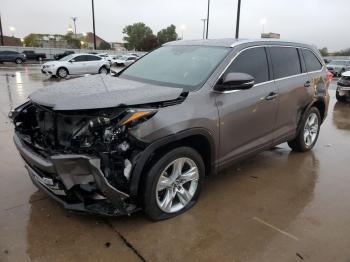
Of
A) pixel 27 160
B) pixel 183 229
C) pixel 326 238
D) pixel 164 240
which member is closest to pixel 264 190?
pixel 326 238

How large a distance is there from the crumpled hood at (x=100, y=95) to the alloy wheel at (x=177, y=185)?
2.28 ft

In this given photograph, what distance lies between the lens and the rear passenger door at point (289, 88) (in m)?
4.42

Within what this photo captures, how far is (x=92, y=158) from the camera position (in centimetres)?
266

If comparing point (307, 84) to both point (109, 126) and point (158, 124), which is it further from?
point (109, 126)

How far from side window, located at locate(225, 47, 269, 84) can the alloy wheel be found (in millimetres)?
1212

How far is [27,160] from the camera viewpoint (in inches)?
123

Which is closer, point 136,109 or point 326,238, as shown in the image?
point 136,109

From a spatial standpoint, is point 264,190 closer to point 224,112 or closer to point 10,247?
point 224,112

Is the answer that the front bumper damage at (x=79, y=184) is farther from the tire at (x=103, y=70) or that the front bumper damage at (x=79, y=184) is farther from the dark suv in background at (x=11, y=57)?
the dark suv in background at (x=11, y=57)

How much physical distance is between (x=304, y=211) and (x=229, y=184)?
100 centimetres

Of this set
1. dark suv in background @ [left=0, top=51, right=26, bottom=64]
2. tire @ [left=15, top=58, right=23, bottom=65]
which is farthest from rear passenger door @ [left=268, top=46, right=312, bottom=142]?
tire @ [left=15, top=58, right=23, bottom=65]

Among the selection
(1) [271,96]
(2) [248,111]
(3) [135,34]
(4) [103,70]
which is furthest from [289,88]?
(3) [135,34]

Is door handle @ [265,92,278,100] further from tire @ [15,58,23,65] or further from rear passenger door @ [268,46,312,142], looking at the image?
tire @ [15,58,23,65]

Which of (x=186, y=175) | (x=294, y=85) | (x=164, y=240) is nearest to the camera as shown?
(x=164, y=240)
